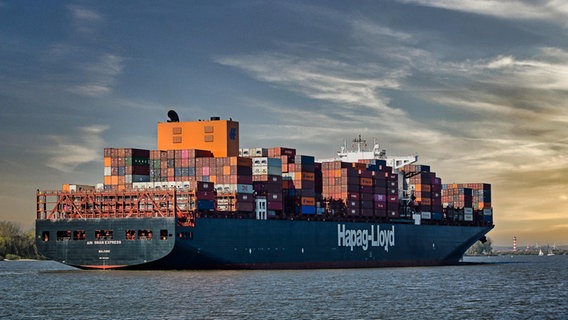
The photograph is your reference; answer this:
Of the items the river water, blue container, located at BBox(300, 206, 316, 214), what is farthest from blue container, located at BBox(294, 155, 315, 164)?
the river water

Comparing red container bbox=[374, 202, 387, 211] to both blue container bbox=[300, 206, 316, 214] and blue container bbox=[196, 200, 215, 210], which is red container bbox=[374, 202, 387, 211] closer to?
blue container bbox=[300, 206, 316, 214]

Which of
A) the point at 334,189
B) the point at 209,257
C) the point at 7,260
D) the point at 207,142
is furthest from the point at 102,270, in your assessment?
the point at 7,260

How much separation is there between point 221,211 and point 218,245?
3114 millimetres

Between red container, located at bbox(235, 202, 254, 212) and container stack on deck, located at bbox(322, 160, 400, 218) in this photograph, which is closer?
red container, located at bbox(235, 202, 254, 212)

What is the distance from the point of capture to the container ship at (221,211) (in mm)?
86062

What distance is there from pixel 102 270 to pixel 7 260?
8839cm

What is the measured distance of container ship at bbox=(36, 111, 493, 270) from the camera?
86.1 metres

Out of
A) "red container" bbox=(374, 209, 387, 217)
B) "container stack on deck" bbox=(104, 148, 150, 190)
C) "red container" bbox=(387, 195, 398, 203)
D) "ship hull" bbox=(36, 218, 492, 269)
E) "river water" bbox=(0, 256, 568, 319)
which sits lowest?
"river water" bbox=(0, 256, 568, 319)

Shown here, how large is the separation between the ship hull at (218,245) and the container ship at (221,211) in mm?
90

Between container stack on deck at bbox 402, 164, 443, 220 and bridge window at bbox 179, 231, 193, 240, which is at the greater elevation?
container stack on deck at bbox 402, 164, 443, 220

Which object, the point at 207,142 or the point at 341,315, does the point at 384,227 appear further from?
the point at 341,315

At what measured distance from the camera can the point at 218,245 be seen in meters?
87.9

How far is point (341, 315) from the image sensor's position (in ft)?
165

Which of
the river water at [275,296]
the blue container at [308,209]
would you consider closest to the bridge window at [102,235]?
the river water at [275,296]
